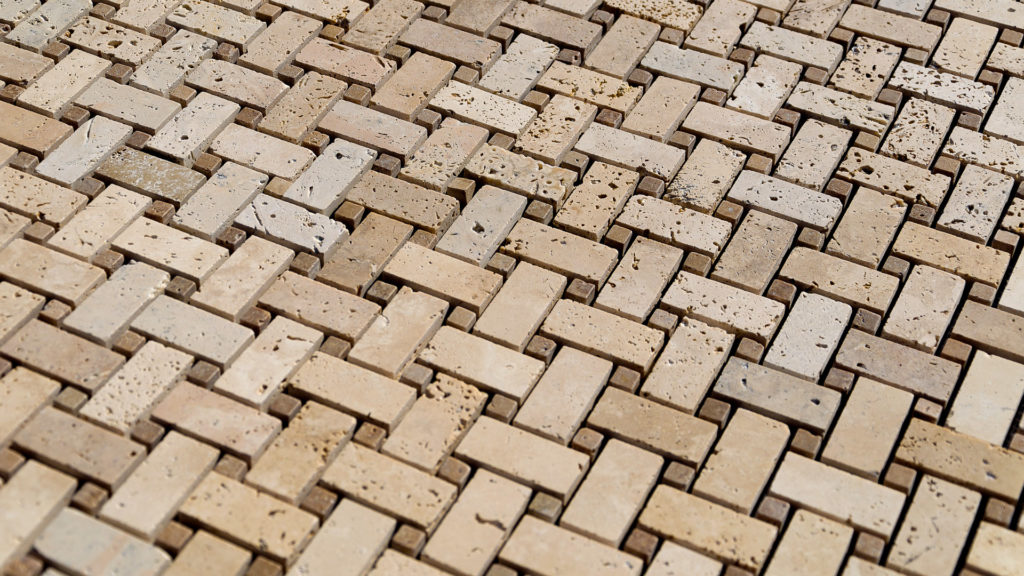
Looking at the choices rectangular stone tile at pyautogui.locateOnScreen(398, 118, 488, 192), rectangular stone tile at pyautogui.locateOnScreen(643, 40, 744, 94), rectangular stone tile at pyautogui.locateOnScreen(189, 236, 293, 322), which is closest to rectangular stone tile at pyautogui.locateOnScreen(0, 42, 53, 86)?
rectangular stone tile at pyautogui.locateOnScreen(189, 236, 293, 322)

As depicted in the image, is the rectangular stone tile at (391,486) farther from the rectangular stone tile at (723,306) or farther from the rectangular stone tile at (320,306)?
the rectangular stone tile at (723,306)

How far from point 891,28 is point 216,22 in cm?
266

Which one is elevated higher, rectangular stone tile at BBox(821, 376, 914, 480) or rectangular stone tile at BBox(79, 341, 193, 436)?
rectangular stone tile at BBox(79, 341, 193, 436)

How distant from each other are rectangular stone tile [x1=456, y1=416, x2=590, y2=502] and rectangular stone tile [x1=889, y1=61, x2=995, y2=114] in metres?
2.18

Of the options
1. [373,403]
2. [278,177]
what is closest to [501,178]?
[278,177]

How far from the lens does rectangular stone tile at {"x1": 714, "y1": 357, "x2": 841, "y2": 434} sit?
12.1 feet

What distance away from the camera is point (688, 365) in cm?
380

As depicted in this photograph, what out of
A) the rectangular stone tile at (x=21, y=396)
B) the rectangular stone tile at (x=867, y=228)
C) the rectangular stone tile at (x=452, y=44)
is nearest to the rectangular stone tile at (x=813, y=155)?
the rectangular stone tile at (x=867, y=228)

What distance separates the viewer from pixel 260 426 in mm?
3547

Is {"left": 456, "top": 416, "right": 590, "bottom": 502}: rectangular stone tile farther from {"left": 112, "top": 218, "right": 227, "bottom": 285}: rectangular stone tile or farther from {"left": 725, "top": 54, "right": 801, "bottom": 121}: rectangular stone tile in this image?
{"left": 725, "top": 54, "right": 801, "bottom": 121}: rectangular stone tile

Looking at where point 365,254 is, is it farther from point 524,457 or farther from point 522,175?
point 524,457

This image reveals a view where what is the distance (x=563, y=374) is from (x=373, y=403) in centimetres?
57

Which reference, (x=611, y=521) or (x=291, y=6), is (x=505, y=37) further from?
(x=611, y=521)

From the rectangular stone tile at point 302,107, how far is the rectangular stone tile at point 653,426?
1531 millimetres
